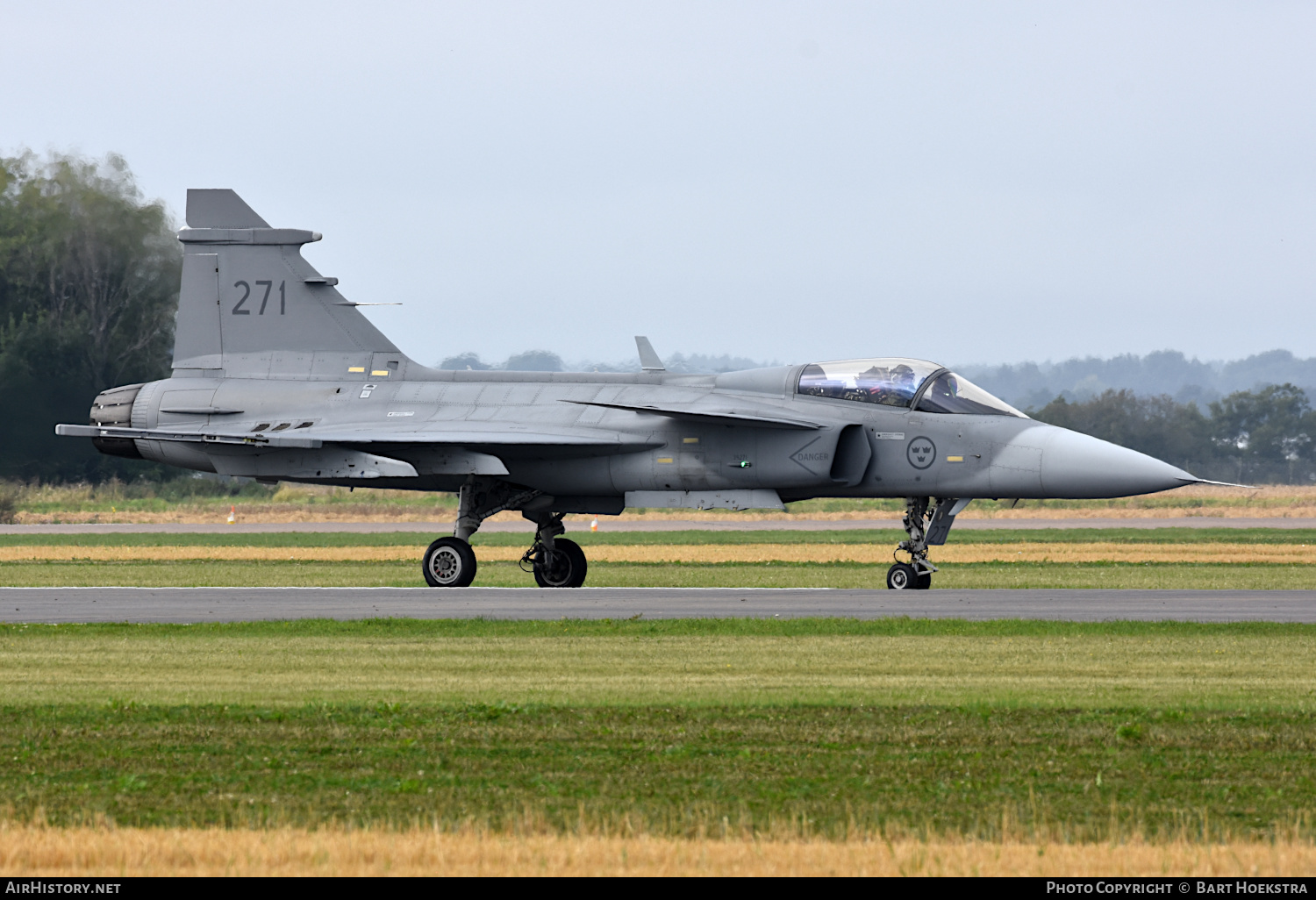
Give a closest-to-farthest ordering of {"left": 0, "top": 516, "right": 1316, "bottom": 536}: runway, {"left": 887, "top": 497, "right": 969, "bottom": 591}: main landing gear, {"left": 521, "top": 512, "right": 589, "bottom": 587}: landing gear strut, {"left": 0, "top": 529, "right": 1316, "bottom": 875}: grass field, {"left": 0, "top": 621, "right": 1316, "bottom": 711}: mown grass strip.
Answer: {"left": 0, "top": 529, "right": 1316, "bottom": 875}: grass field → {"left": 0, "top": 621, "right": 1316, "bottom": 711}: mown grass strip → {"left": 887, "top": 497, "right": 969, "bottom": 591}: main landing gear → {"left": 521, "top": 512, "right": 589, "bottom": 587}: landing gear strut → {"left": 0, "top": 516, "right": 1316, "bottom": 536}: runway

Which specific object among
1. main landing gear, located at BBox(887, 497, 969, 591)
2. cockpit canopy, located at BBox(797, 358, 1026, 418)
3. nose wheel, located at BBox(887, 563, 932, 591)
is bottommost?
nose wheel, located at BBox(887, 563, 932, 591)

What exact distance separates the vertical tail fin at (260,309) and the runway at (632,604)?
413 centimetres

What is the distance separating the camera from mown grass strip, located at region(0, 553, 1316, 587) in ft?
79.6

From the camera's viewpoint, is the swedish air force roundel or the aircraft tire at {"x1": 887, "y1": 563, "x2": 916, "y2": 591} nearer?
the swedish air force roundel

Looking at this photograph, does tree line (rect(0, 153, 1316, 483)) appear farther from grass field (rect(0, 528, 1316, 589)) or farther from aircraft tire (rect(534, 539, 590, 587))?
aircraft tire (rect(534, 539, 590, 587))

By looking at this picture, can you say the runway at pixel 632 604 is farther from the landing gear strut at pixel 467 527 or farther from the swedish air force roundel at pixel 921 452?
the swedish air force roundel at pixel 921 452

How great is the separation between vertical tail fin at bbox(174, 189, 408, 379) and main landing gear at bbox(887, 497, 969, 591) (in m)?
8.19

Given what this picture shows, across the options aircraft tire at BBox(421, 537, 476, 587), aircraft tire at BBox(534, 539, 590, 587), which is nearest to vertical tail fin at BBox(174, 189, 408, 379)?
aircraft tire at BBox(421, 537, 476, 587)

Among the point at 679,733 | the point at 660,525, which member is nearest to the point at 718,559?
the point at 660,525

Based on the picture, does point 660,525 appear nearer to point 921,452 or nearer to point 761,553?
point 761,553

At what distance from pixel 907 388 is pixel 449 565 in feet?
22.6

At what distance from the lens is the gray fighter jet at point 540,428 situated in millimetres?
21609
